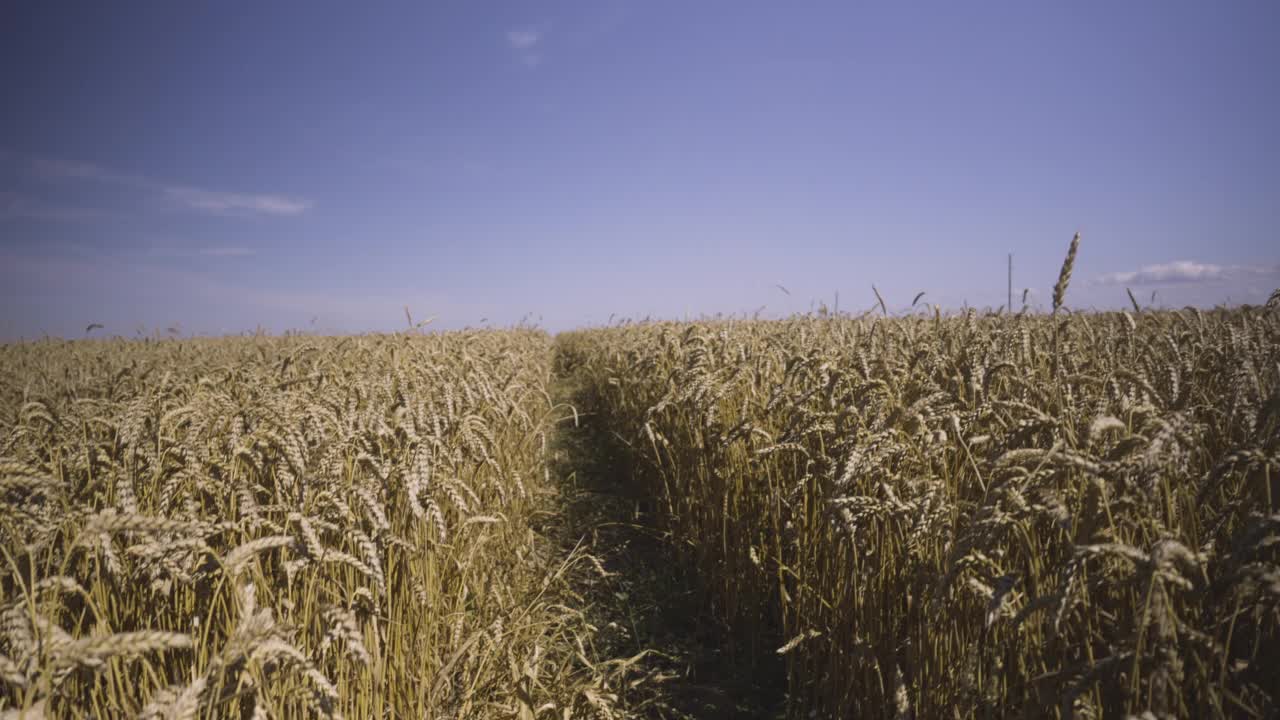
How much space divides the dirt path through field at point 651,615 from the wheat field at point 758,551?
0.24 ft

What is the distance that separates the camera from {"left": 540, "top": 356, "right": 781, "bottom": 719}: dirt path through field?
2.67 meters

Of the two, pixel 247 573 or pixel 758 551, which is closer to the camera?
pixel 247 573

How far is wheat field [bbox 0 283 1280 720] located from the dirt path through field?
0.07 meters

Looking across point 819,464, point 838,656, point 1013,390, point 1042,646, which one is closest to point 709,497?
point 819,464

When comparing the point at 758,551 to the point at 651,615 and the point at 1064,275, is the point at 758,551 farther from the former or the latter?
the point at 1064,275

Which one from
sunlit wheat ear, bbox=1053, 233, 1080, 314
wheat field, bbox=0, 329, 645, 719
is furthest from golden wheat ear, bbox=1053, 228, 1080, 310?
wheat field, bbox=0, 329, 645, 719

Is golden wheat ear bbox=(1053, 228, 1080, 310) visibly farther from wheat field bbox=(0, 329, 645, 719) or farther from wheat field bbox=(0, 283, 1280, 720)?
wheat field bbox=(0, 329, 645, 719)

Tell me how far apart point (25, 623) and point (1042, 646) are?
2.27m

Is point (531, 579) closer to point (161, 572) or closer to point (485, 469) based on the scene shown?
point (485, 469)

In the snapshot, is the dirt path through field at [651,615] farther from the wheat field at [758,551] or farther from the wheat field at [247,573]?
the wheat field at [247,573]

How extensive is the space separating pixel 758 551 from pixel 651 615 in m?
0.88

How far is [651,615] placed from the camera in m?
3.52

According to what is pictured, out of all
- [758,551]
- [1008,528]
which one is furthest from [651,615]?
[1008,528]

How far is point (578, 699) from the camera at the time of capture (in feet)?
7.91
